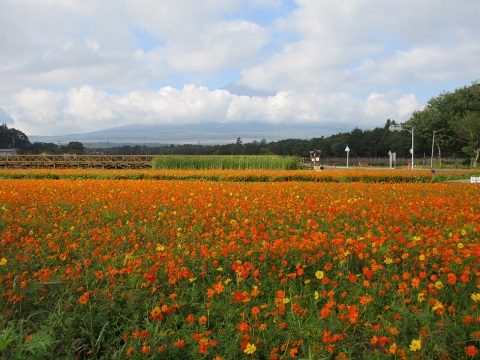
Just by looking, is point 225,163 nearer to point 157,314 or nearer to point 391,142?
point 157,314

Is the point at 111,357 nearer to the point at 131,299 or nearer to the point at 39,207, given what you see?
the point at 131,299

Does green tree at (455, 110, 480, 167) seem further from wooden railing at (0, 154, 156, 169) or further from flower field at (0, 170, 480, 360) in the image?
flower field at (0, 170, 480, 360)

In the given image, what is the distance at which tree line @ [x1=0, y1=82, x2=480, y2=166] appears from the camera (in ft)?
135

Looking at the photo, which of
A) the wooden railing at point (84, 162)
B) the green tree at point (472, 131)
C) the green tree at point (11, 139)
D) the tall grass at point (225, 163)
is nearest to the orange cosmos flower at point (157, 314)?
the tall grass at point (225, 163)

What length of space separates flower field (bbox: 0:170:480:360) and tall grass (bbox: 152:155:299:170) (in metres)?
17.4

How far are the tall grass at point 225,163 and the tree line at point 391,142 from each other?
11137 millimetres

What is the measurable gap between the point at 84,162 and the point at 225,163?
1212cm

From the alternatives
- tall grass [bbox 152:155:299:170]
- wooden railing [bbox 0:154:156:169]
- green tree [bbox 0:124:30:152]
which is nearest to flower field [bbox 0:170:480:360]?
tall grass [bbox 152:155:299:170]

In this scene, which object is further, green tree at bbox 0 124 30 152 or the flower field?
green tree at bbox 0 124 30 152

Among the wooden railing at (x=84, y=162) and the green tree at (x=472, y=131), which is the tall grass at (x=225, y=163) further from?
the green tree at (x=472, y=131)

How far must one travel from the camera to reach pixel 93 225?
5645 millimetres

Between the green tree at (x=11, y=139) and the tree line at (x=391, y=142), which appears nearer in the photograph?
the tree line at (x=391, y=142)

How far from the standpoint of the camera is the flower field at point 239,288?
2590mm

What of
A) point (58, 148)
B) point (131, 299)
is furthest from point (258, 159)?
point (58, 148)
